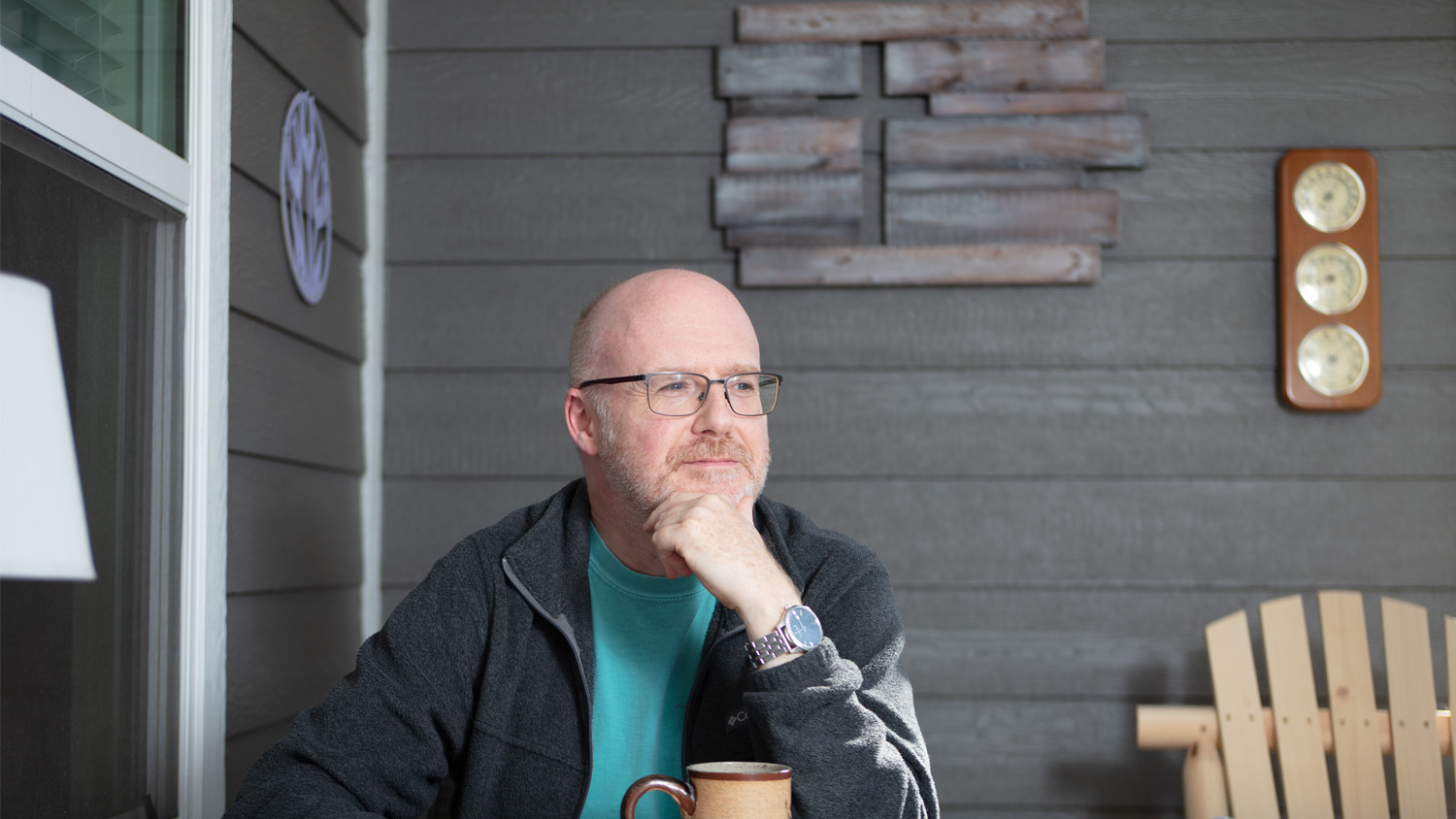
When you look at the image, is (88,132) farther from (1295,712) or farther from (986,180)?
(1295,712)

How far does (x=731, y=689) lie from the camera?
1.28m

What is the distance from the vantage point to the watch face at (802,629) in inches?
43.2

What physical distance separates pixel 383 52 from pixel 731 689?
4.92 ft

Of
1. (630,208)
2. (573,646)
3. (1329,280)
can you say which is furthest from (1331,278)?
(573,646)

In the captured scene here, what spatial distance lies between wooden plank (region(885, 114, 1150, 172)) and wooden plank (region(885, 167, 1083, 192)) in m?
0.01

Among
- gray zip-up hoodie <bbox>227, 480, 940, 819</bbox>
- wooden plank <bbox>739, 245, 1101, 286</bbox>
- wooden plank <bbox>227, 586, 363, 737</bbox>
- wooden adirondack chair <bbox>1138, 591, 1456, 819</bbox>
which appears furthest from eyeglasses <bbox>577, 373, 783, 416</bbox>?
wooden adirondack chair <bbox>1138, 591, 1456, 819</bbox>

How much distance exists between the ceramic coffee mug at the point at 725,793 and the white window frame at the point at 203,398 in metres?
0.79

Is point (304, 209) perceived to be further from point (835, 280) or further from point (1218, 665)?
point (1218, 665)

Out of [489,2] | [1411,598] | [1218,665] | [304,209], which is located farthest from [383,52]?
[1411,598]

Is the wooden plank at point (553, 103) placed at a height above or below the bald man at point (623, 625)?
above

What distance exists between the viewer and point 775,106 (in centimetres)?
213

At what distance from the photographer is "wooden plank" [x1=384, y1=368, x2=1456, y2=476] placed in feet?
6.72

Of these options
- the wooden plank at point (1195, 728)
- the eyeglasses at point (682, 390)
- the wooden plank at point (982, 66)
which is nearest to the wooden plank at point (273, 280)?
the eyeglasses at point (682, 390)

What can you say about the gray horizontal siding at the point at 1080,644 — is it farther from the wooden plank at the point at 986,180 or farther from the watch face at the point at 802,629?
the watch face at the point at 802,629
